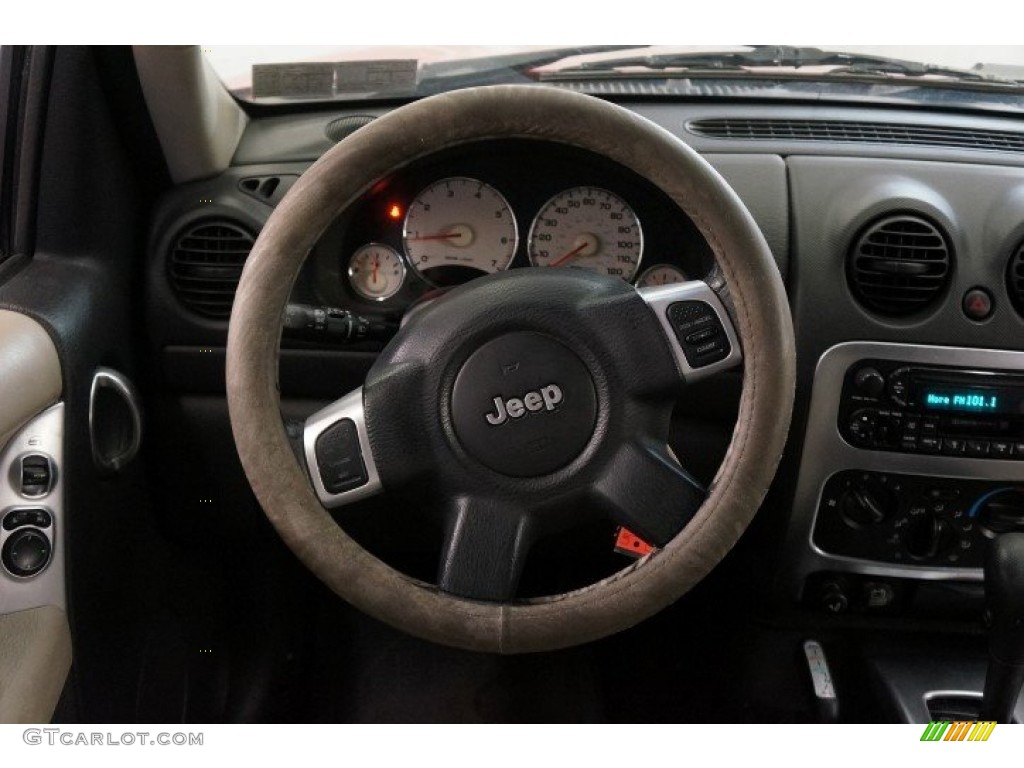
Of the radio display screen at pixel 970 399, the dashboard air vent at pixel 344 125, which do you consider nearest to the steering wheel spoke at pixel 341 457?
the dashboard air vent at pixel 344 125

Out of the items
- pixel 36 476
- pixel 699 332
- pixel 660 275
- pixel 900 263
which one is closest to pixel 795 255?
pixel 900 263

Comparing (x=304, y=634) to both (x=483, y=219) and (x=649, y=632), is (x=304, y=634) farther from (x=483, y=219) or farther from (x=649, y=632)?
(x=483, y=219)

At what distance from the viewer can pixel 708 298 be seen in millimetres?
1124

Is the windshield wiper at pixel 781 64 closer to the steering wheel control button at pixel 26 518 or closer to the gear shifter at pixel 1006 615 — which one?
the gear shifter at pixel 1006 615

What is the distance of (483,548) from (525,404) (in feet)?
0.54

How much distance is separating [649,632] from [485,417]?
1021 millimetres

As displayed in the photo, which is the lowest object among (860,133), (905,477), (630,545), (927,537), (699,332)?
(927,537)

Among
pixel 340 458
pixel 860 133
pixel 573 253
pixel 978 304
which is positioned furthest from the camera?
pixel 860 133

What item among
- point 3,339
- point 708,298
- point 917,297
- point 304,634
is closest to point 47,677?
point 3,339

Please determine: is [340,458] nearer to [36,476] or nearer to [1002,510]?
[36,476]

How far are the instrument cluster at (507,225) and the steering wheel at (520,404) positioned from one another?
0.94 feet

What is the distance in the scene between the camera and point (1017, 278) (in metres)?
1.55

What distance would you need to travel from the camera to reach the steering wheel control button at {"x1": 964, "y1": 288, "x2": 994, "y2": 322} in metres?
1.55

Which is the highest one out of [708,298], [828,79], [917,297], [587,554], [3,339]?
[828,79]
